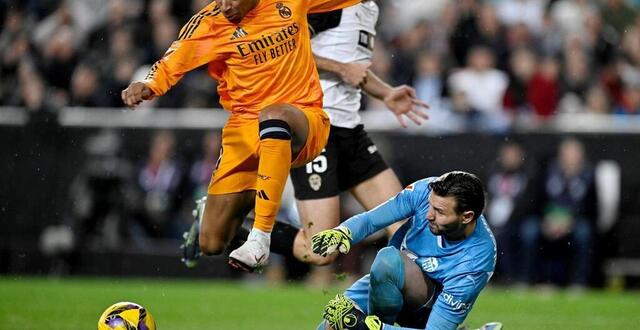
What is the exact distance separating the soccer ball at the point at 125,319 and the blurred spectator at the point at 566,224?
7980 mm

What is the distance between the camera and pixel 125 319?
8.79 meters

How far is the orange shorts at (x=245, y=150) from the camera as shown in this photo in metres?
9.01

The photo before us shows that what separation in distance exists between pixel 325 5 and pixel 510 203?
23.6 ft

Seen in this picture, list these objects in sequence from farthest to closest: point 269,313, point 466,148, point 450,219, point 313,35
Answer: point 466,148 → point 269,313 → point 313,35 → point 450,219

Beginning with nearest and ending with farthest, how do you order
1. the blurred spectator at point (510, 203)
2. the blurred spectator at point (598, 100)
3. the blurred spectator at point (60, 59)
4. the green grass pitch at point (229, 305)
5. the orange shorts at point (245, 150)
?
the orange shorts at point (245, 150) < the green grass pitch at point (229, 305) < the blurred spectator at point (510, 203) < the blurred spectator at point (598, 100) < the blurred spectator at point (60, 59)

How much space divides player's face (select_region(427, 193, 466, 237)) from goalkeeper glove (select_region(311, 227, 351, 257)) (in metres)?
0.61

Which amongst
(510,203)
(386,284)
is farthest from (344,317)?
(510,203)

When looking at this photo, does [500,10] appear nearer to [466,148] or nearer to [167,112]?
[466,148]

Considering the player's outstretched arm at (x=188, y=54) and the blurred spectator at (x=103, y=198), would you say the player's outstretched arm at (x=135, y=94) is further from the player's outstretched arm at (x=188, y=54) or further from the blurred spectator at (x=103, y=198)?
the blurred spectator at (x=103, y=198)

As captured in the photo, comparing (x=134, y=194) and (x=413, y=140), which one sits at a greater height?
(x=413, y=140)

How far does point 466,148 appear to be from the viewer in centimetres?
1655

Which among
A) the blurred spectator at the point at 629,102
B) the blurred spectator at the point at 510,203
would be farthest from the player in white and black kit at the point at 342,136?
the blurred spectator at the point at 629,102

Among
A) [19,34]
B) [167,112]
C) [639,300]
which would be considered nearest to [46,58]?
[19,34]

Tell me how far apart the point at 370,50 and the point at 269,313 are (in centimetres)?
377
